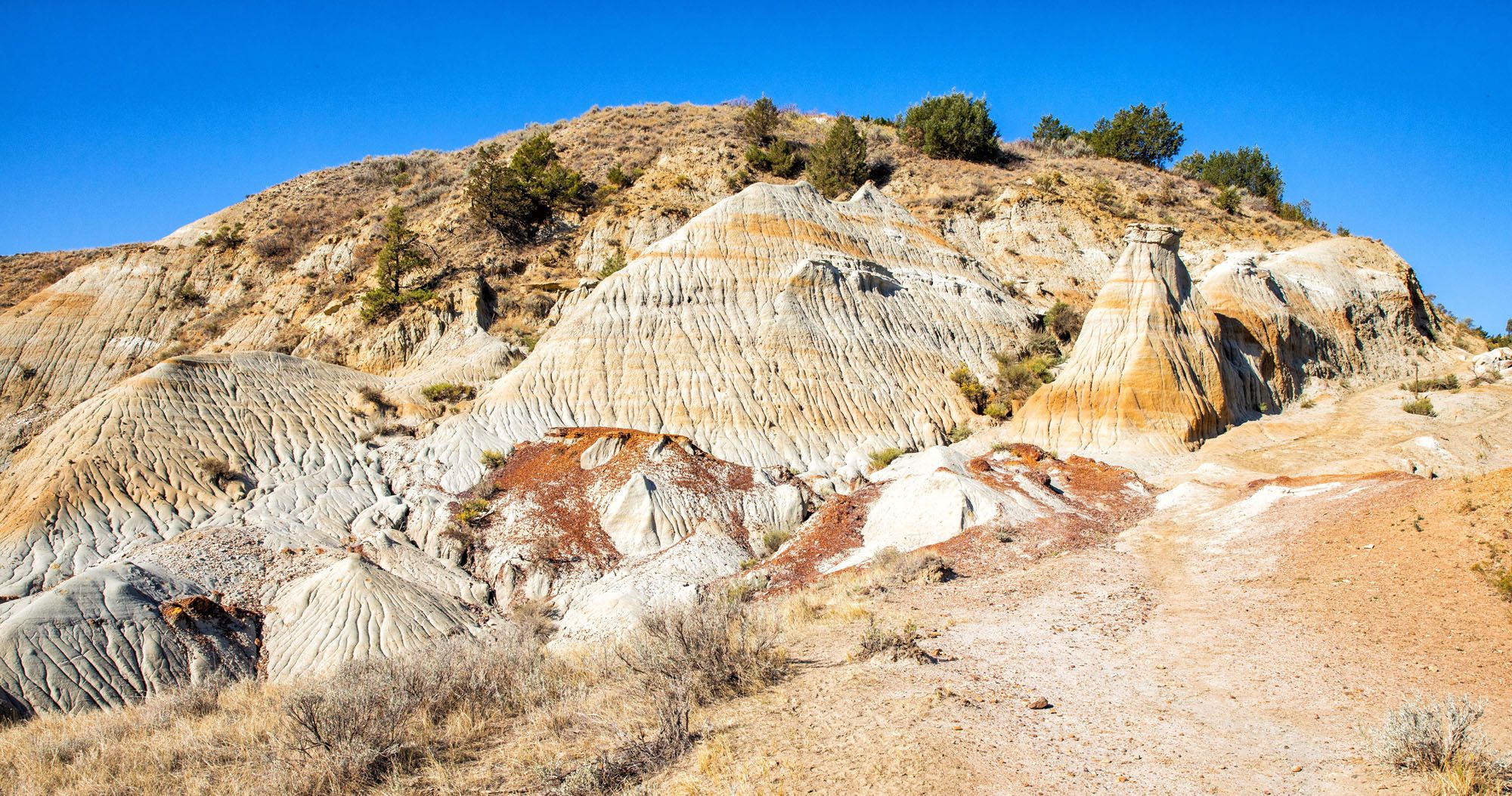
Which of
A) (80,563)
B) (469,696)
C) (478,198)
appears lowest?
(469,696)

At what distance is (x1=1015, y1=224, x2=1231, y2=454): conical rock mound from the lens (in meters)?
25.2

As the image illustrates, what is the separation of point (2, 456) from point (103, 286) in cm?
2258

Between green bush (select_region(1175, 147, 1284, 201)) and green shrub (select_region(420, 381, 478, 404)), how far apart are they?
5089 centimetres

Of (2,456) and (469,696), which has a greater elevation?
(2,456)

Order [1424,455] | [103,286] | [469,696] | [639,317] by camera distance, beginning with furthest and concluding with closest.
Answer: [103,286], [639,317], [1424,455], [469,696]

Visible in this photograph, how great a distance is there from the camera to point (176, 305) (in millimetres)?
41625

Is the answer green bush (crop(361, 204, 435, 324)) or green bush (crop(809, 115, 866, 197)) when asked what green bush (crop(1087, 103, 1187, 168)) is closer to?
green bush (crop(809, 115, 866, 197))

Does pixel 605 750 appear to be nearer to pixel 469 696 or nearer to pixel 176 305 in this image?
pixel 469 696

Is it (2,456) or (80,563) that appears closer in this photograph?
(80,563)

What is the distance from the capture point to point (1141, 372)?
2602cm

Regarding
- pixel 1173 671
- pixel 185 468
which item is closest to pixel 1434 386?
pixel 1173 671

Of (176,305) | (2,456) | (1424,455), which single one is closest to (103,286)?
(176,305)

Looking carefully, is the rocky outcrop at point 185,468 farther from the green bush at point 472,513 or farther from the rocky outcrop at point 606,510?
the rocky outcrop at point 606,510

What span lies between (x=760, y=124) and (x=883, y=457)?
37.7 metres
